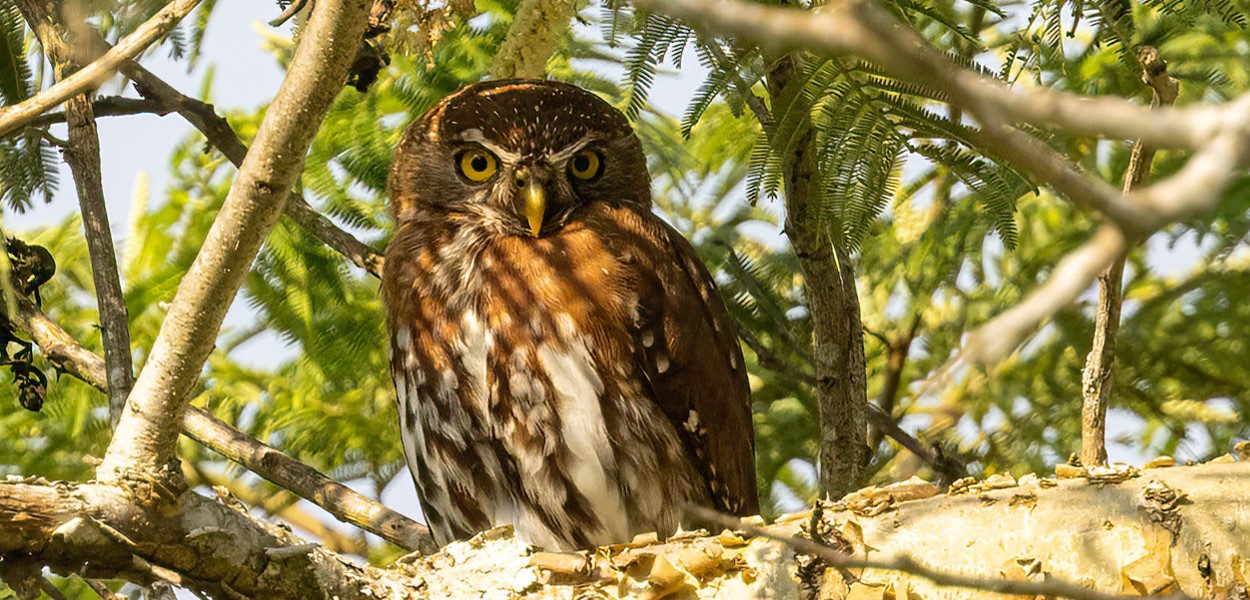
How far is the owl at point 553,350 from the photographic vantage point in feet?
11.7

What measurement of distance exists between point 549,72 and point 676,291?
1181mm

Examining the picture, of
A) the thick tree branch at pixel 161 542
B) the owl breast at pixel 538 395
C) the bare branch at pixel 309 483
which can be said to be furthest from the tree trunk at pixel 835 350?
the thick tree branch at pixel 161 542

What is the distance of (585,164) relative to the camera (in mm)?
4121

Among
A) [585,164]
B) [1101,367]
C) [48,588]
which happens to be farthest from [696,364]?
[48,588]

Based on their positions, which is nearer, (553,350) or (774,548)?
(774,548)

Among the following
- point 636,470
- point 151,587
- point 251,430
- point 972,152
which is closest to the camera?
point 151,587

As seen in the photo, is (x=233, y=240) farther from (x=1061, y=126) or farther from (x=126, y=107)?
(x=126, y=107)

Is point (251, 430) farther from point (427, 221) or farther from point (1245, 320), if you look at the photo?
point (1245, 320)

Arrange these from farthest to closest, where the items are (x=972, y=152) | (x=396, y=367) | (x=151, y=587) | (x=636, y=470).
Answer: (x=396, y=367), (x=636, y=470), (x=972, y=152), (x=151, y=587)

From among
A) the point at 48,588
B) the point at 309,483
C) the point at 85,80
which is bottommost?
the point at 48,588

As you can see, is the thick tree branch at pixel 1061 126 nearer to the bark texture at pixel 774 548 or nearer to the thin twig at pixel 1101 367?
the bark texture at pixel 774 548

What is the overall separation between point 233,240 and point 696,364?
1.73 metres

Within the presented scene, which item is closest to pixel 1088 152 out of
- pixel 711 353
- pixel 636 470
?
pixel 711 353

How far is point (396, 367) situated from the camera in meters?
3.87
